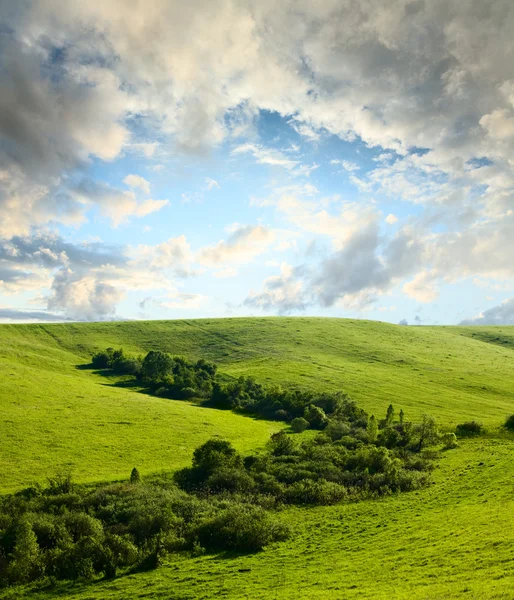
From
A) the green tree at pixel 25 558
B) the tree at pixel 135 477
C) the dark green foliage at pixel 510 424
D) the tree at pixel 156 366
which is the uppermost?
the tree at pixel 156 366

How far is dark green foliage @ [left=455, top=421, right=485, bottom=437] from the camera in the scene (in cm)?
7588

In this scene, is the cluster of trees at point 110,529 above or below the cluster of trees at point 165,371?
below

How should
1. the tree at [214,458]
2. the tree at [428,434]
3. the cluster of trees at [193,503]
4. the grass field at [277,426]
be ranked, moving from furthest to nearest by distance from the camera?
1. the tree at [428,434]
2. the tree at [214,458]
3. the cluster of trees at [193,503]
4. the grass field at [277,426]

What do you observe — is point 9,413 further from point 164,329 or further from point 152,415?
point 164,329

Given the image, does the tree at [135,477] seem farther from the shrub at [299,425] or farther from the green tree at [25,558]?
the shrub at [299,425]

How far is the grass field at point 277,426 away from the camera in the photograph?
90.6 feet

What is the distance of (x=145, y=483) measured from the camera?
49.9 metres

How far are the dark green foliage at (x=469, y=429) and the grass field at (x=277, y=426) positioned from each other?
328 cm

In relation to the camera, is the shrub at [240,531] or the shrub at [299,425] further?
the shrub at [299,425]

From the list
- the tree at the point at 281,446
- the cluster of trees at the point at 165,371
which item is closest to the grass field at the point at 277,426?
the tree at the point at 281,446

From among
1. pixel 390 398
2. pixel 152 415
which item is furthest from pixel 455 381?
pixel 152 415

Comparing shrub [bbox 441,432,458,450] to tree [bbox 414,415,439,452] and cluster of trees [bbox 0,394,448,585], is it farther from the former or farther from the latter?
cluster of trees [bbox 0,394,448,585]

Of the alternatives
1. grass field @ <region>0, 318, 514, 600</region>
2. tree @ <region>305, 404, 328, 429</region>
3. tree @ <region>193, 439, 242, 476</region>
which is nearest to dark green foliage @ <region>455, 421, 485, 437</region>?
grass field @ <region>0, 318, 514, 600</region>

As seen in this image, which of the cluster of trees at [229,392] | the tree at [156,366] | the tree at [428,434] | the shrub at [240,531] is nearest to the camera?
the shrub at [240,531]
